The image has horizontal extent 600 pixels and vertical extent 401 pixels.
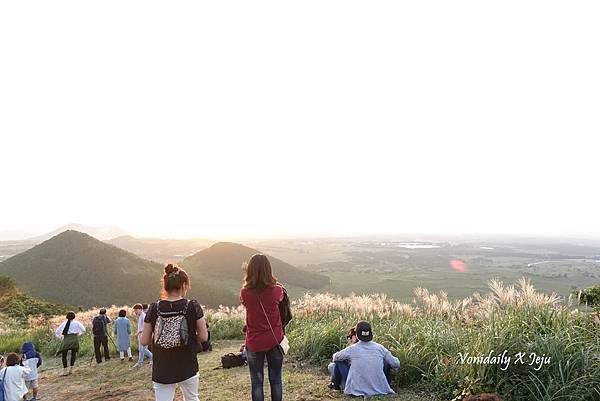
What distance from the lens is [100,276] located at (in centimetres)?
5100

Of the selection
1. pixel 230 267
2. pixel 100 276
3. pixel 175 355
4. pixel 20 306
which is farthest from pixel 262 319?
pixel 230 267

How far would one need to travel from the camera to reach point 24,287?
47.5 metres

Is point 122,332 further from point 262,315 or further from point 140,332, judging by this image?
point 262,315

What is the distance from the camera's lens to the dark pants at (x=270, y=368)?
5.20 metres

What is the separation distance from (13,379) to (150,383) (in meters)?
2.48

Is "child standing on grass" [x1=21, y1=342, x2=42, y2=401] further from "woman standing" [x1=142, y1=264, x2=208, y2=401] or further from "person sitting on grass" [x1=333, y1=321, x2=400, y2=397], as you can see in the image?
"person sitting on grass" [x1=333, y1=321, x2=400, y2=397]

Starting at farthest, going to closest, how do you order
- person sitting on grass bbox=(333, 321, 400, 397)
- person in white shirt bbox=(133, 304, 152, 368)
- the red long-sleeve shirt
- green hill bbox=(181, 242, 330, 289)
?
green hill bbox=(181, 242, 330, 289)
person in white shirt bbox=(133, 304, 152, 368)
person sitting on grass bbox=(333, 321, 400, 397)
the red long-sleeve shirt

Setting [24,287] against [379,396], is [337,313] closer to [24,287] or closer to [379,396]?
[379,396]

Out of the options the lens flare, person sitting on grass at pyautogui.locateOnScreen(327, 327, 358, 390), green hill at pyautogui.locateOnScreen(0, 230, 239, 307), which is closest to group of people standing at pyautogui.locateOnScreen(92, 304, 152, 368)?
person sitting on grass at pyautogui.locateOnScreen(327, 327, 358, 390)

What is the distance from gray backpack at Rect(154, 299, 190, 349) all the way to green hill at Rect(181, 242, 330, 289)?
56.5m

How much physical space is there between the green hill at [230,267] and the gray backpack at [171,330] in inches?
2225

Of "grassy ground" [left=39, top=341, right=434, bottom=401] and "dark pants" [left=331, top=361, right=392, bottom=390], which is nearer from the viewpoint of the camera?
"dark pants" [left=331, top=361, right=392, bottom=390]

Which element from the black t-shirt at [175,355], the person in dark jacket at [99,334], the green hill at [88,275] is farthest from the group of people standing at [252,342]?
the green hill at [88,275]

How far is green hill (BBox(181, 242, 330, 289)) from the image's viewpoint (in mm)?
61972
